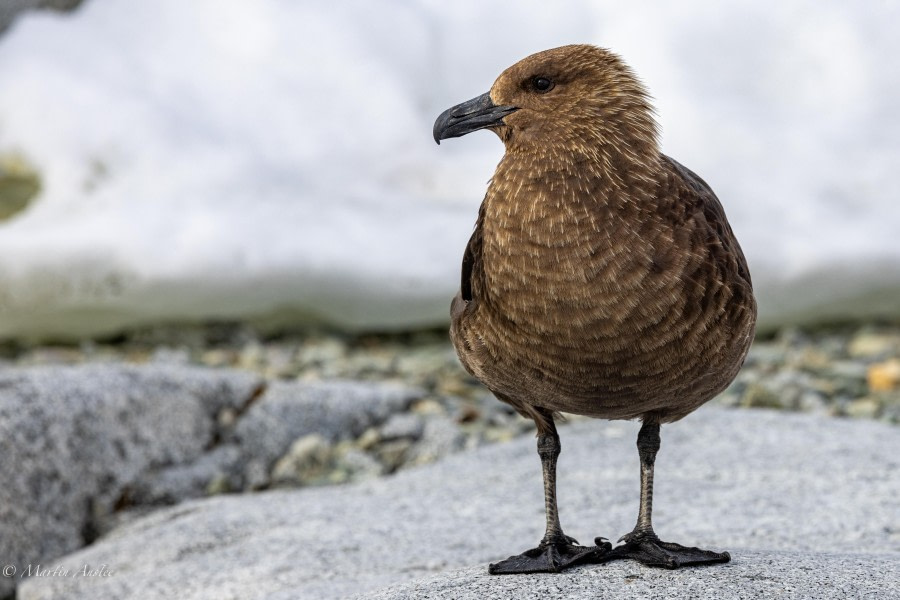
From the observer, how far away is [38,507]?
5910 millimetres

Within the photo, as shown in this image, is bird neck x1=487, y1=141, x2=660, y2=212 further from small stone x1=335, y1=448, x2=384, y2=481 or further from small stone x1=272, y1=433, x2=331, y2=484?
small stone x1=272, y1=433, x2=331, y2=484

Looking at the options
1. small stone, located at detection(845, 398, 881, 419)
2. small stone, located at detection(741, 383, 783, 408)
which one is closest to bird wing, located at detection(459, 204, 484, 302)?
small stone, located at detection(741, 383, 783, 408)

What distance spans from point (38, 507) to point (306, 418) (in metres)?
1.80

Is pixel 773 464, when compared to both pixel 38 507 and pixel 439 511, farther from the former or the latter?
pixel 38 507

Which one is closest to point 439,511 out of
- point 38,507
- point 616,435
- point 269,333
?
point 616,435

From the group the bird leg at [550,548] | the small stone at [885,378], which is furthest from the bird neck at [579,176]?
the small stone at [885,378]

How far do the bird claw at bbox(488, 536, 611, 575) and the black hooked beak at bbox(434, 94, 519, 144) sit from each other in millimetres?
1572

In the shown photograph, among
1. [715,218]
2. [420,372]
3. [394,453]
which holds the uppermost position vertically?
[715,218]

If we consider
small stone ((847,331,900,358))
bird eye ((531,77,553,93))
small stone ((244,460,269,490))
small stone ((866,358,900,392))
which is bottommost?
small stone ((244,460,269,490))

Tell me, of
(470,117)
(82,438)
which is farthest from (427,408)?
(470,117)

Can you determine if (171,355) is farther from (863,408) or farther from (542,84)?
(542,84)

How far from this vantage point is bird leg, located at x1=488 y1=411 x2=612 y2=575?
12.5 ft

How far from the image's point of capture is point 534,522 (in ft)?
17.7

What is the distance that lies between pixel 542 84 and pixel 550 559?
68.0 inches
